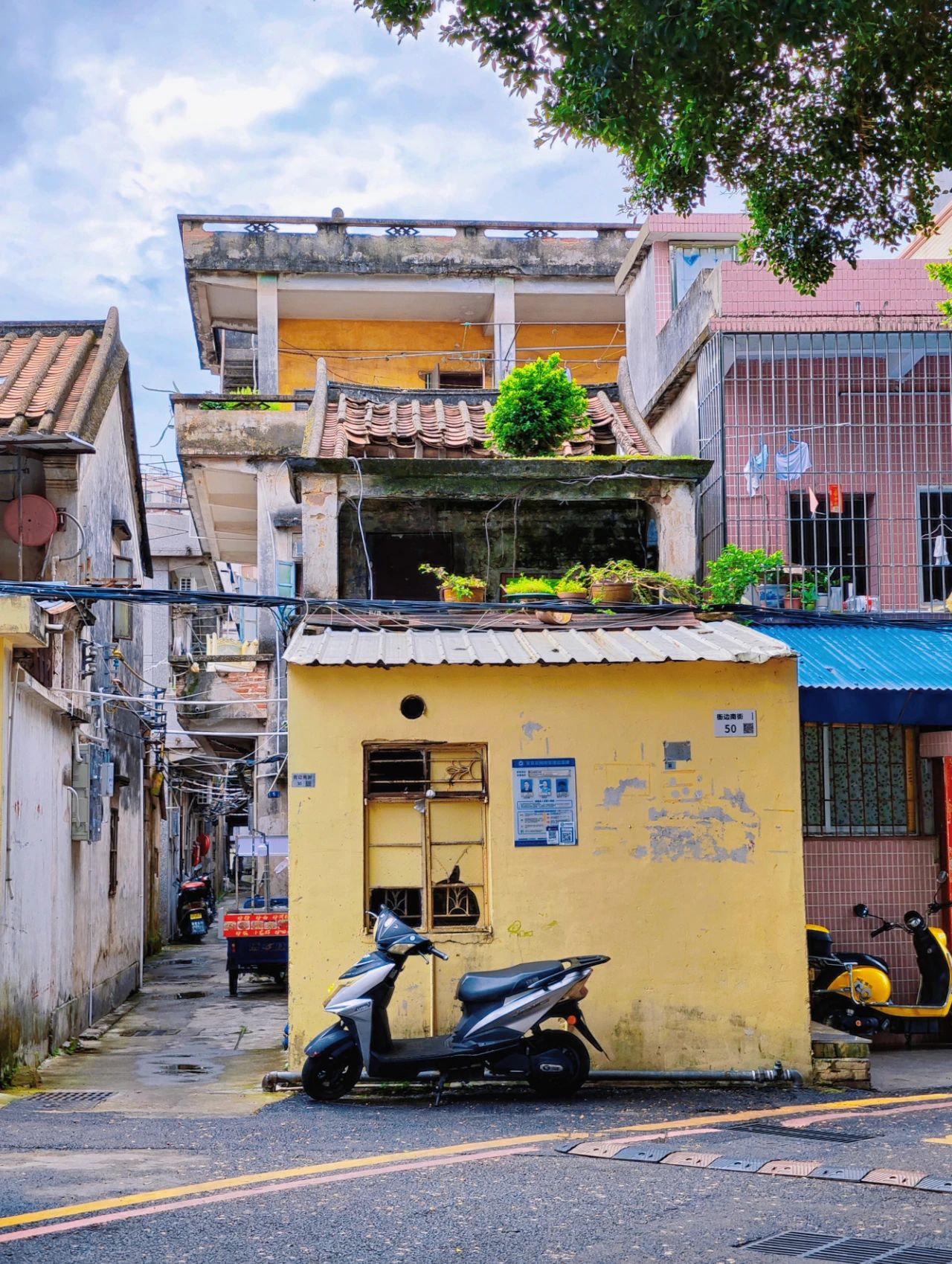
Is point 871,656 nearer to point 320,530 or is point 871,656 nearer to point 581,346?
Answer: point 320,530

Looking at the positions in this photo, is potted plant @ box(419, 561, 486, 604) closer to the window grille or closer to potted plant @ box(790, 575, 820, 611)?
the window grille

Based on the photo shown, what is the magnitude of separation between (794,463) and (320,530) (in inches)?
189

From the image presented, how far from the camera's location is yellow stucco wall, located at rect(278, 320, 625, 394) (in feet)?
75.7

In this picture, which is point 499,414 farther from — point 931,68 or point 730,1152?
point 730,1152

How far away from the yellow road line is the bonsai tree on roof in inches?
299

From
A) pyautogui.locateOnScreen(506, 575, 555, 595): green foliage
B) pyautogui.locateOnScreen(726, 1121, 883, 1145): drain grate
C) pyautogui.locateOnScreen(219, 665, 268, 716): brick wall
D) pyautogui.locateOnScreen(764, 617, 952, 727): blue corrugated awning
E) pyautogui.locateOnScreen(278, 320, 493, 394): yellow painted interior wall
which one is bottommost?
pyautogui.locateOnScreen(726, 1121, 883, 1145): drain grate

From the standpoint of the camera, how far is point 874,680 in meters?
11.1

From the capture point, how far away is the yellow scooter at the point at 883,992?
11375 mm

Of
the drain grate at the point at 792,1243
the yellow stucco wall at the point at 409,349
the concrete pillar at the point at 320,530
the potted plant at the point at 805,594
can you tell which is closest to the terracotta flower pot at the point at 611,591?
the potted plant at the point at 805,594

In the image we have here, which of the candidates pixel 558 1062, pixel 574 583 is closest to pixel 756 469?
pixel 574 583

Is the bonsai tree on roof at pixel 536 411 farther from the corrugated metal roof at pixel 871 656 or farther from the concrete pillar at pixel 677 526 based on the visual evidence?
the corrugated metal roof at pixel 871 656

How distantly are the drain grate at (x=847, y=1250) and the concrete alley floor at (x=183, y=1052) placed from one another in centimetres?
457

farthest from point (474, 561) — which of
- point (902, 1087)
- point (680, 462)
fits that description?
point (902, 1087)

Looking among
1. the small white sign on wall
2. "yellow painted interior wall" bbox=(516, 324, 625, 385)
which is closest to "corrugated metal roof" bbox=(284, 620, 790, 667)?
the small white sign on wall
